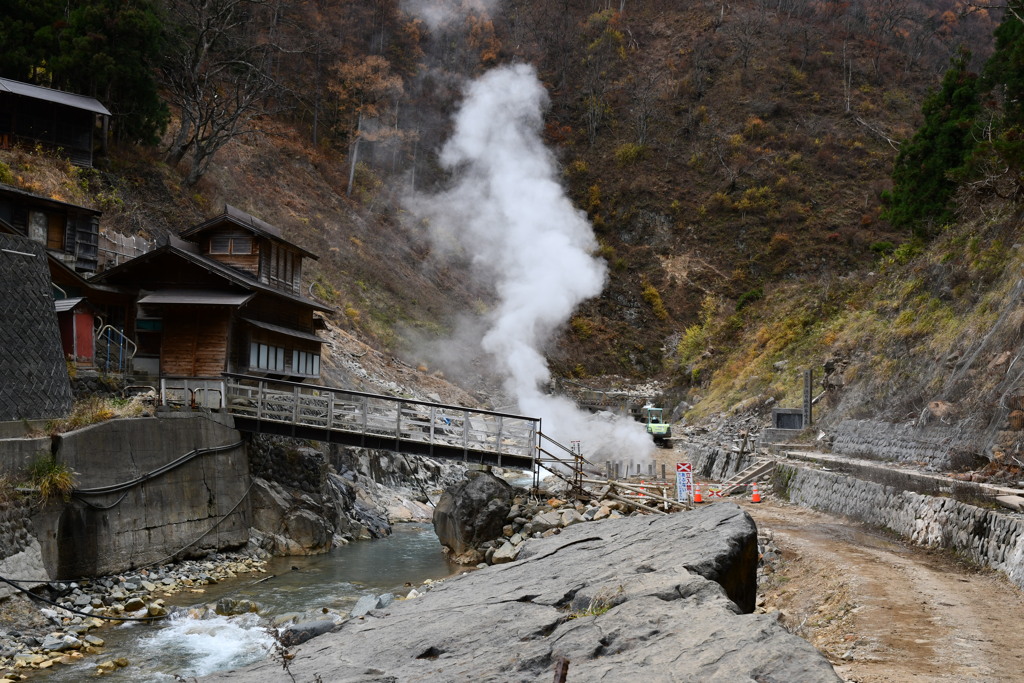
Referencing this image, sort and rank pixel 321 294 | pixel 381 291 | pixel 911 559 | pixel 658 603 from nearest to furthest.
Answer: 1. pixel 658 603
2. pixel 911 559
3. pixel 321 294
4. pixel 381 291

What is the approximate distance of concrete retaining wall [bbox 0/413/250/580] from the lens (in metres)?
14.6

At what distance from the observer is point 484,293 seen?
192 ft

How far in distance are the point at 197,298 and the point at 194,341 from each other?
1468mm

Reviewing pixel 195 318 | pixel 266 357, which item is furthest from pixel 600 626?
pixel 266 357

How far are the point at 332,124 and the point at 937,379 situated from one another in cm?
5750

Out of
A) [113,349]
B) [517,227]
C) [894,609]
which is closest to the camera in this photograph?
[894,609]

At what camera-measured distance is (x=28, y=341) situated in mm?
15391

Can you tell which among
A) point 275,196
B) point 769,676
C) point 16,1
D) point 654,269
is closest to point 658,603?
point 769,676

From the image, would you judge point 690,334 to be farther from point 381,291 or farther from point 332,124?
point 332,124

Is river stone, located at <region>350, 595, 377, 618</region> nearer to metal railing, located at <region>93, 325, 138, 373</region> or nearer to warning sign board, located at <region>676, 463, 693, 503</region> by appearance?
warning sign board, located at <region>676, 463, 693, 503</region>

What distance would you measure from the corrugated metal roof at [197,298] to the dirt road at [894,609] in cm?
1522

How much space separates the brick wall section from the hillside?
616 inches

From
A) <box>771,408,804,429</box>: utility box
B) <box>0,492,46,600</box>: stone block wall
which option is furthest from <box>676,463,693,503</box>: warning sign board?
<box>771,408,804,429</box>: utility box

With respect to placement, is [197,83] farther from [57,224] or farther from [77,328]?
[77,328]
